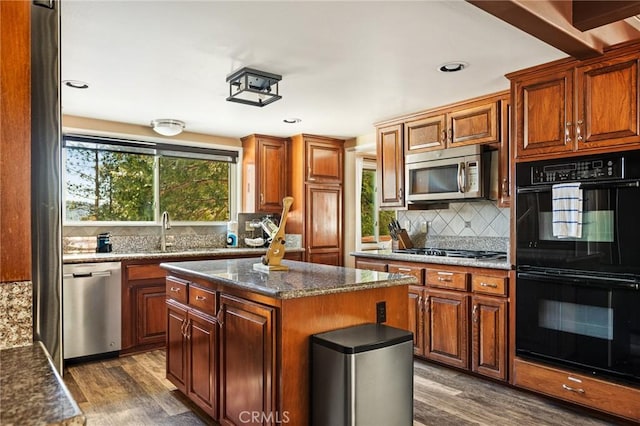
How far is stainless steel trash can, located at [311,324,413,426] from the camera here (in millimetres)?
1845

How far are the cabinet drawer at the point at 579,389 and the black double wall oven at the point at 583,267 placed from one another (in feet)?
0.19

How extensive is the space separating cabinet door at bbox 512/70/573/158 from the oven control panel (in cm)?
11

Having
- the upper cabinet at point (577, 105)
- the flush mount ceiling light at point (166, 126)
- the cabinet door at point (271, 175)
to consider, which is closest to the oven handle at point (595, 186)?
the upper cabinet at point (577, 105)

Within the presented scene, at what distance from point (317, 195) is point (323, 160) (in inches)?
17.3

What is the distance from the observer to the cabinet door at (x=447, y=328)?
3346 millimetres

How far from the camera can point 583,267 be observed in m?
2.68

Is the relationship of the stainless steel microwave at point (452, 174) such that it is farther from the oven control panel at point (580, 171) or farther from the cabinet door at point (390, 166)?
the oven control panel at point (580, 171)

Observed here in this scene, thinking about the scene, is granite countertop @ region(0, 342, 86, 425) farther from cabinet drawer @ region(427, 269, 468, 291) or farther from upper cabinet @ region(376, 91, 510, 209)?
upper cabinet @ region(376, 91, 510, 209)

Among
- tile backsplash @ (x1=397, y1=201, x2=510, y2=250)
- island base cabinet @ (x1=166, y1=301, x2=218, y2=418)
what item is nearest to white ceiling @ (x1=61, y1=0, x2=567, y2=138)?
tile backsplash @ (x1=397, y1=201, x2=510, y2=250)

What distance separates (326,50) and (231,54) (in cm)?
58

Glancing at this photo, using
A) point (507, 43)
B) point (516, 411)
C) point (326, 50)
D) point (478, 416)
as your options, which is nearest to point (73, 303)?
point (326, 50)

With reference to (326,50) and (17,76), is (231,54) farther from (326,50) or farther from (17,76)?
(17,76)

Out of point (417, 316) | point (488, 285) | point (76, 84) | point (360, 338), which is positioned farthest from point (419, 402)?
point (76, 84)

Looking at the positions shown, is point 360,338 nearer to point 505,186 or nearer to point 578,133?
point 578,133
